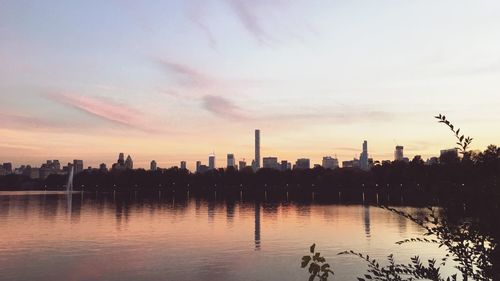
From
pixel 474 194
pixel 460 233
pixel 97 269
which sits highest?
pixel 474 194

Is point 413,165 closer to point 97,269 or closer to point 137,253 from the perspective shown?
point 97,269

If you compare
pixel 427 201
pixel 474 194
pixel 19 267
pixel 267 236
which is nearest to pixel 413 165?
pixel 427 201

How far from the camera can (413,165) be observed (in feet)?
21.2

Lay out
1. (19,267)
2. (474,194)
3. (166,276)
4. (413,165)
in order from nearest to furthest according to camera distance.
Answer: (474,194) < (413,165) < (166,276) < (19,267)

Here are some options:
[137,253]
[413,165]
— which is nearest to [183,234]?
[137,253]

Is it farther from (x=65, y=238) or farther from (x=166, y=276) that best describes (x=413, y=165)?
(x=65, y=238)

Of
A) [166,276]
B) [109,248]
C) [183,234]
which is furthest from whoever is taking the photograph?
[183,234]

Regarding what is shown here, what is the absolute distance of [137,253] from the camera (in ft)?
112

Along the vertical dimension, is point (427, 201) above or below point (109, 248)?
above

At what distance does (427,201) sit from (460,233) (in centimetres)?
76

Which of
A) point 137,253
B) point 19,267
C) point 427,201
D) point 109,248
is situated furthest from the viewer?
point 109,248

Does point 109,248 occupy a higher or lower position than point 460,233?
lower

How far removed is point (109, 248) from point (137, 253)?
12.4ft

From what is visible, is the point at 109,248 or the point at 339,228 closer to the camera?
the point at 109,248
